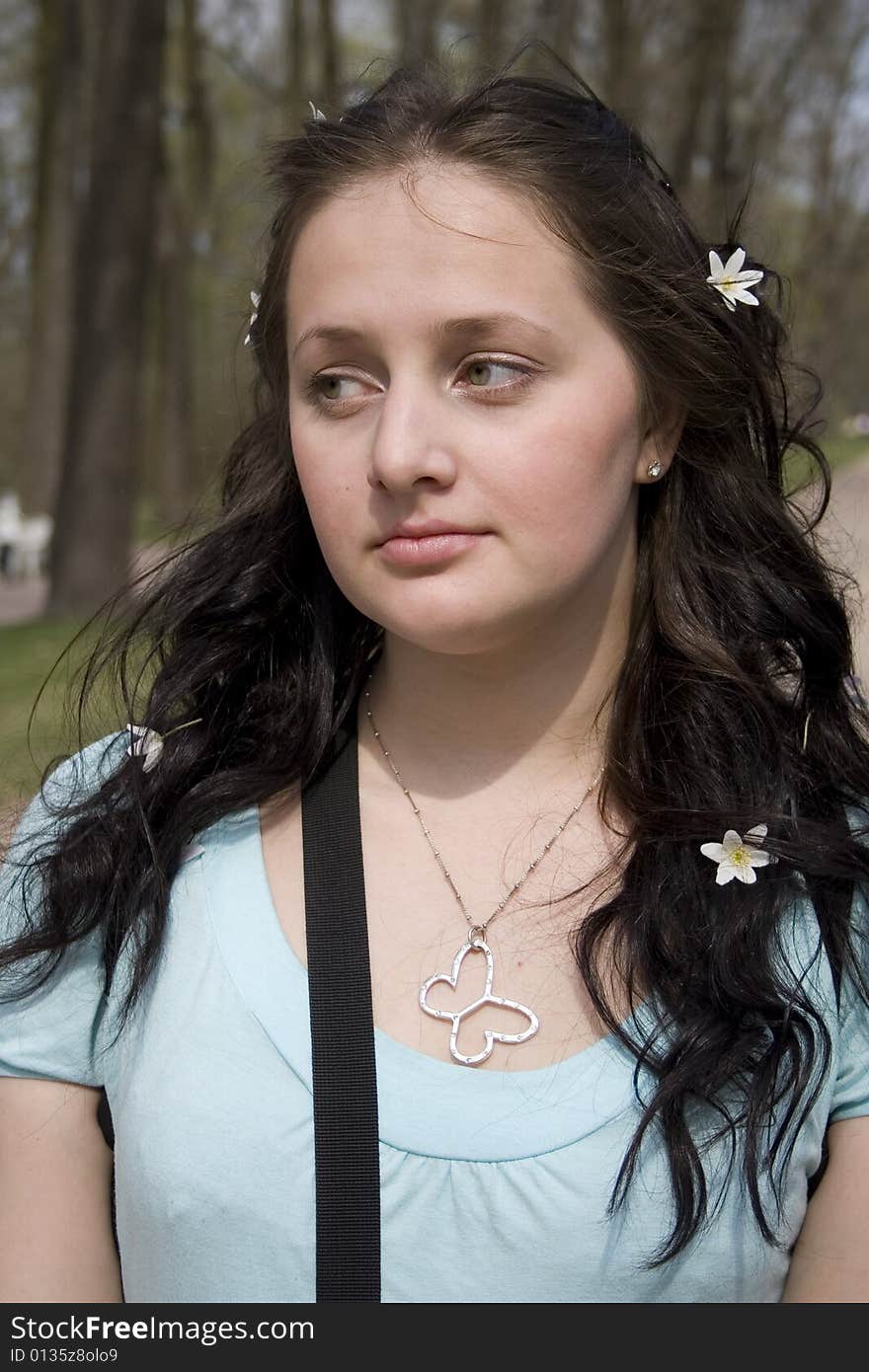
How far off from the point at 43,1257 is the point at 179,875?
518 millimetres

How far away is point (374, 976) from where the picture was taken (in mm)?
1980

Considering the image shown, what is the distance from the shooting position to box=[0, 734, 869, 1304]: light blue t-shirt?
1778 mm

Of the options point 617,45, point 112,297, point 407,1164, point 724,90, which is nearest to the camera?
point 407,1164

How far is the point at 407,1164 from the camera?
5.94ft

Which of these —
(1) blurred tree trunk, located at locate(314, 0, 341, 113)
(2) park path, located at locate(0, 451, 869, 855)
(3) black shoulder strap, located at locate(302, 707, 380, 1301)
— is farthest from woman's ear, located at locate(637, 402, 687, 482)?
(1) blurred tree trunk, located at locate(314, 0, 341, 113)

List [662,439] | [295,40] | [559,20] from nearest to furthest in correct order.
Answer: [662,439], [559,20], [295,40]

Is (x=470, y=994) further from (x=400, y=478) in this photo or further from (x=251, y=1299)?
(x=400, y=478)

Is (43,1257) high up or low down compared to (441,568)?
down

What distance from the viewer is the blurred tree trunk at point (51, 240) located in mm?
17797

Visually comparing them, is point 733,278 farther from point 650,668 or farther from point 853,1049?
point 853,1049

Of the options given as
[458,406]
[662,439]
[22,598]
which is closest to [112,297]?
[22,598]

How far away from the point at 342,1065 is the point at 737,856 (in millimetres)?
596
